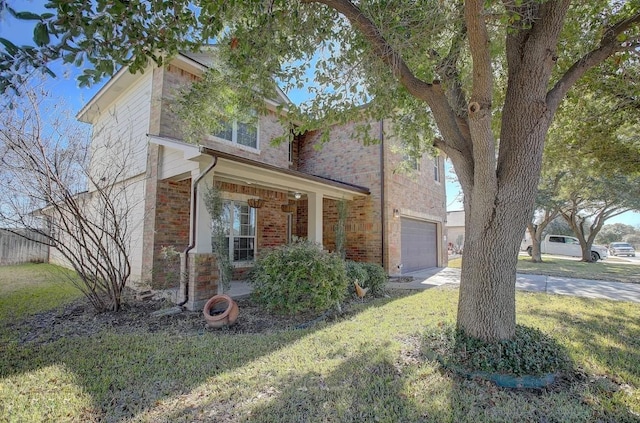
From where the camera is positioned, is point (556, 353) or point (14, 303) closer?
point (556, 353)

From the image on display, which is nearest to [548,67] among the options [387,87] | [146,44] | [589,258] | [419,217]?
[387,87]

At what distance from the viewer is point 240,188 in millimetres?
9570

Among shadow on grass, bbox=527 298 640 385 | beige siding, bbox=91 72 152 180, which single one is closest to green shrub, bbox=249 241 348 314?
shadow on grass, bbox=527 298 640 385

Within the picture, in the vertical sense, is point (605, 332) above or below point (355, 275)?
below

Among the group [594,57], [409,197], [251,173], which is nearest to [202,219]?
[251,173]

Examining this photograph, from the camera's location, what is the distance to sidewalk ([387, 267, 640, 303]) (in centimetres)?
824

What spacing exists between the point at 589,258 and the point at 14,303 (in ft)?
92.8

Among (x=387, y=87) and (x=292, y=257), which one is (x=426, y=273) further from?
(x=387, y=87)

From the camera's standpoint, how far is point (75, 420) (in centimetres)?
275

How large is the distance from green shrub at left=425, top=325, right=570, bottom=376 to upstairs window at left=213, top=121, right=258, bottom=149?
8020mm

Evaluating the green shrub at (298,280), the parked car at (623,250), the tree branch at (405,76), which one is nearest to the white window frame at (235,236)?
the green shrub at (298,280)

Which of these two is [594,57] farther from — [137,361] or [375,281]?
[137,361]

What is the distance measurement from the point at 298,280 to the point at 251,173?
2759mm

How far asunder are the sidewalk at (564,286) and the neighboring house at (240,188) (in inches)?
46.2
